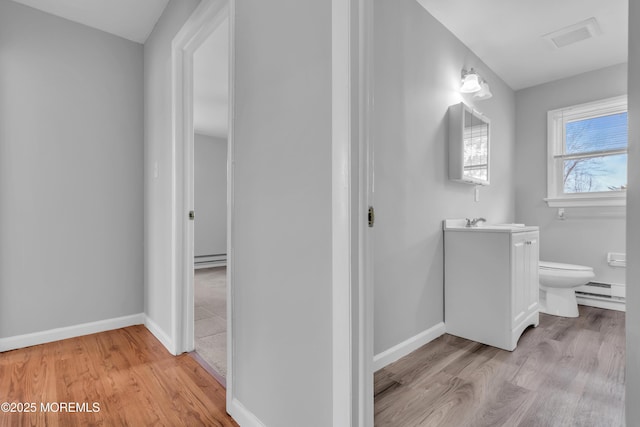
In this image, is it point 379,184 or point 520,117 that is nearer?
point 379,184

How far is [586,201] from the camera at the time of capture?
3188 millimetres

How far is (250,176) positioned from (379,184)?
851mm

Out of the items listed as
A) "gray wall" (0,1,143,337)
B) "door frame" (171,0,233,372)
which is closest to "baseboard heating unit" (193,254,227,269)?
"gray wall" (0,1,143,337)

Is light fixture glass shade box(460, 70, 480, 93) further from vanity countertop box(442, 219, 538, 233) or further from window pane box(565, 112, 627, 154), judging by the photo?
window pane box(565, 112, 627, 154)

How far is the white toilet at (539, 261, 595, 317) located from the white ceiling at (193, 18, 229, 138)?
3.26 m

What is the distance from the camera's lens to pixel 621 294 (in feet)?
9.64

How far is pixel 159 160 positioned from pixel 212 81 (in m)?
1.54

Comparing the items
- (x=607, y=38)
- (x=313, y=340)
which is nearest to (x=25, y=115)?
(x=313, y=340)

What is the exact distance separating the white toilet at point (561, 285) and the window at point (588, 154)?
2.94 ft

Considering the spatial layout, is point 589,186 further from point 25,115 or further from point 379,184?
point 25,115

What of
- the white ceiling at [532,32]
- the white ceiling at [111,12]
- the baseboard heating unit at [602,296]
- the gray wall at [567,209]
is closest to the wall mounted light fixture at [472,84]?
the white ceiling at [532,32]

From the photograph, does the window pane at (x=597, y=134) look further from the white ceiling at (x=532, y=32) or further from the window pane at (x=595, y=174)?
the white ceiling at (x=532, y=32)

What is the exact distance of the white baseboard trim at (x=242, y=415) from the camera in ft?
4.16

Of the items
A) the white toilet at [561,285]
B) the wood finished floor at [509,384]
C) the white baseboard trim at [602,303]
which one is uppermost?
the white toilet at [561,285]
